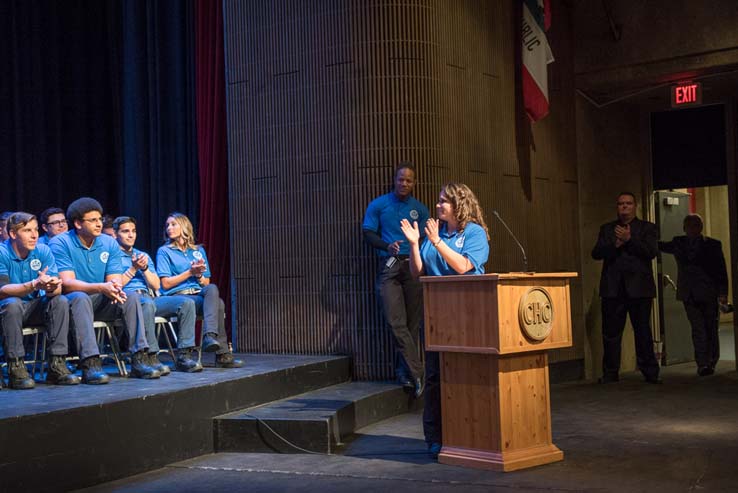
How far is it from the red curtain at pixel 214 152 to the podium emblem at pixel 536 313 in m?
4.15

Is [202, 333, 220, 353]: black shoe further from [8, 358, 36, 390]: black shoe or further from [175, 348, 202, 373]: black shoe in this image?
[8, 358, 36, 390]: black shoe

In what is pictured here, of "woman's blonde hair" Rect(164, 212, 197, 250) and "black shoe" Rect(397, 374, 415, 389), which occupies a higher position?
"woman's blonde hair" Rect(164, 212, 197, 250)

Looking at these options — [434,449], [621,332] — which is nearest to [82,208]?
[434,449]

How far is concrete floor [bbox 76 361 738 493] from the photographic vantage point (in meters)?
4.11

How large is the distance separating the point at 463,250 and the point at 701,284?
13.7ft

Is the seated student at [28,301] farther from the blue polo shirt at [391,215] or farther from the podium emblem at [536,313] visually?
Result: the podium emblem at [536,313]

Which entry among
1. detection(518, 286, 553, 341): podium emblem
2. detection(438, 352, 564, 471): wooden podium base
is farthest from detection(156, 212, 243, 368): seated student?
detection(518, 286, 553, 341): podium emblem

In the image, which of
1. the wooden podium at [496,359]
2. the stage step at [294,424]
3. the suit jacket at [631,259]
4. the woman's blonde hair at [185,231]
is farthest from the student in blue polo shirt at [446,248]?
the suit jacket at [631,259]

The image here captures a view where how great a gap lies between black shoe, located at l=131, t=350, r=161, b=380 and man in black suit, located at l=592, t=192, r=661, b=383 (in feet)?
13.1

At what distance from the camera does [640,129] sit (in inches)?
345

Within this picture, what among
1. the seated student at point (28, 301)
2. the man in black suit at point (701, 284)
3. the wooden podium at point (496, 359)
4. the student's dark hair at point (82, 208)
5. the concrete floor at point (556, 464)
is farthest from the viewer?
the man in black suit at point (701, 284)

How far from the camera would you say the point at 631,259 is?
7.46 m

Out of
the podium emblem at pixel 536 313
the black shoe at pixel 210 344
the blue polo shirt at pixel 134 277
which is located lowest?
the black shoe at pixel 210 344

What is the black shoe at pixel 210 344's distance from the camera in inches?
228
